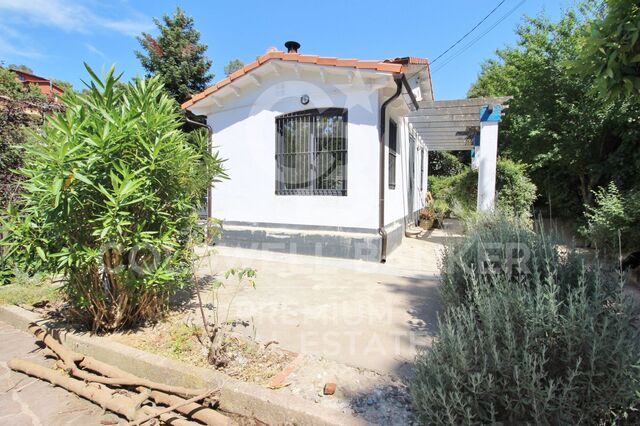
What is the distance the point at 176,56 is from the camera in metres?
18.9

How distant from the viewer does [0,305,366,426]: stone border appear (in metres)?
2.23

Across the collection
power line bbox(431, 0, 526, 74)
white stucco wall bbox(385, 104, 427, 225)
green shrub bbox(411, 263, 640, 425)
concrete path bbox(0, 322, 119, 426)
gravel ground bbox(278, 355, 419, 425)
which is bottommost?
concrete path bbox(0, 322, 119, 426)

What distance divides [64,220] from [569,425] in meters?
4.18

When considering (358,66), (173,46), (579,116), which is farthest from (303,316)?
(173,46)

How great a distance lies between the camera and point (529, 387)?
183cm

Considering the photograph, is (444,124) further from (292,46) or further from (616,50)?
(616,50)

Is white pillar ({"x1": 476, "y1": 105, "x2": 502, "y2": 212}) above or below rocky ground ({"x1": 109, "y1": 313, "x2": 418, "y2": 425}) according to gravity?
above

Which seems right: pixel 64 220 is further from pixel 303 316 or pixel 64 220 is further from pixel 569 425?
pixel 569 425

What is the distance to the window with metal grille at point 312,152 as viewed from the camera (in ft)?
24.6

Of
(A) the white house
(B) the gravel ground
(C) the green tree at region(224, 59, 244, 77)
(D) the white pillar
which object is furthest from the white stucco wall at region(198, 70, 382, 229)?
(C) the green tree at region(224, 59, 244, 77)

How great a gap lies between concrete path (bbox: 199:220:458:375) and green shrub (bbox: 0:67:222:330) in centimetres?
120

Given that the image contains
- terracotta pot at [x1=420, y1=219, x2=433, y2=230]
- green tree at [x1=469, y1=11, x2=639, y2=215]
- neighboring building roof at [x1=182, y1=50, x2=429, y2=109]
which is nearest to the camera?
neighboring building roof at [x1=182, y1=50, x2=429, y2=109]

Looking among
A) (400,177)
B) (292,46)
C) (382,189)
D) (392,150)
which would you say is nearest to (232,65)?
(292,46)

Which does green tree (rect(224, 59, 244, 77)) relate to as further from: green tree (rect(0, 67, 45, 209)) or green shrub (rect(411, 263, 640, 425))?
green shrub (rect(411, 263, 640, 425))
